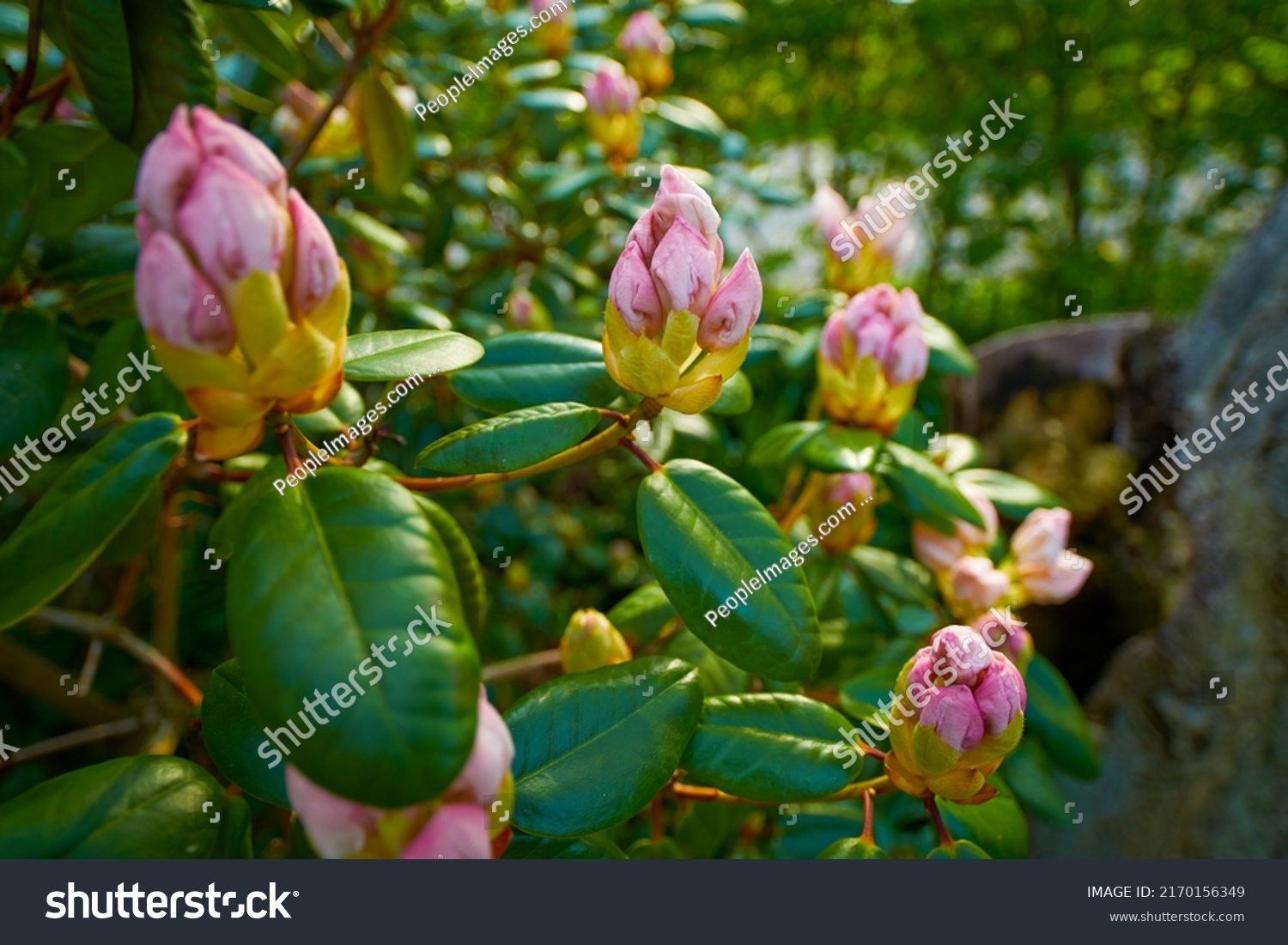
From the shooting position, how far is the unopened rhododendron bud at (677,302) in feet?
1.82

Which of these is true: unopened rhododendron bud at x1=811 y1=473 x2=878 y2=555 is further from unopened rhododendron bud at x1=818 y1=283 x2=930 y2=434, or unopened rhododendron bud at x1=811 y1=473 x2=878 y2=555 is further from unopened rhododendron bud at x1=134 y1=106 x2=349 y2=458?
unopened rhododendron bud at x1=134 y1=106 x2=349 y2=458

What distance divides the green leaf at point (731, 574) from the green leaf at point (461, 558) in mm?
118

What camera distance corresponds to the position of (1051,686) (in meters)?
1.12

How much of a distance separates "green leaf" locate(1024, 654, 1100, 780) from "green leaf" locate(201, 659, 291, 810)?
89cm

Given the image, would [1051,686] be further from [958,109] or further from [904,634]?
[958,109]

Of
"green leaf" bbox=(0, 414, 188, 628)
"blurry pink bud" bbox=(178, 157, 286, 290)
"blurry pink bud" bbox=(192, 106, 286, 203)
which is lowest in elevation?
"green leaf" bbox=(0, 414, 188, 628)

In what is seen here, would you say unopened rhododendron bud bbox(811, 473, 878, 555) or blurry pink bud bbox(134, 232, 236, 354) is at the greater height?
blurry pink bud bbox(134, 232, 236, 354)

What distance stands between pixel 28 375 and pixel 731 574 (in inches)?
23.7

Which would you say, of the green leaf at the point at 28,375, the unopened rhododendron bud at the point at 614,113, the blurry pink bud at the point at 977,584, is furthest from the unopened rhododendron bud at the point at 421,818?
the unopened rhododendron bud at the point at 614,113

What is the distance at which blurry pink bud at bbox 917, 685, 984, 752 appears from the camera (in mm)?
581

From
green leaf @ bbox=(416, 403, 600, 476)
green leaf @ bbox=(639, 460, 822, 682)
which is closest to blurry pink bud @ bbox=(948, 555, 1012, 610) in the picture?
green leaf @ bbox=(639, 460, 822, 682)

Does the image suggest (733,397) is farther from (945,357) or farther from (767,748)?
(945,357)

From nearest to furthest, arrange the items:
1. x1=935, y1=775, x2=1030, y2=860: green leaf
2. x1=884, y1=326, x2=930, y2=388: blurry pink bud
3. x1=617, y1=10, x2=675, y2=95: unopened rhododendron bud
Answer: x1=935, y1=775, x2=1030, y2=860: green leaf
x1=884, y1=326, x2=930, y2=388: blurry pink bud
x1=617, y1=10, x2=675, y2=95: unopened rhododendron bud

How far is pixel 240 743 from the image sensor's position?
0.59 metres
